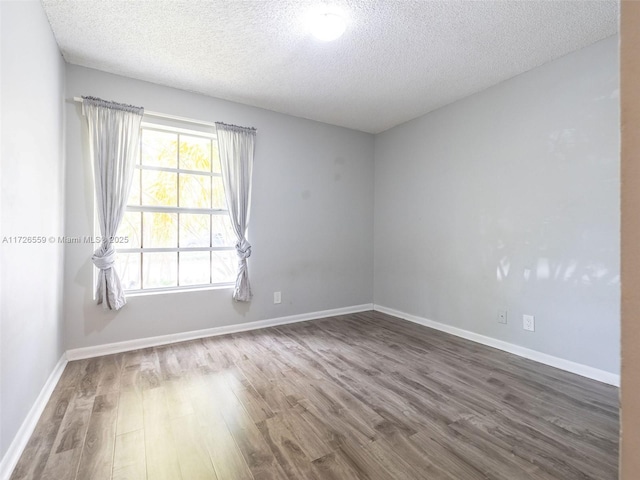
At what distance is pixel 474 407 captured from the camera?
198 cm

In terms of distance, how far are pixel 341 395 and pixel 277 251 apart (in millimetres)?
2065

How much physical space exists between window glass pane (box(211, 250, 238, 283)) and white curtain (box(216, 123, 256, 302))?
179 millimetres

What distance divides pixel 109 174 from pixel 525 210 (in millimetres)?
3880

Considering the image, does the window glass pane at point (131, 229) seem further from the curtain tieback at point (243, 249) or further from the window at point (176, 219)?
the curtain tieback at point (243, 249)

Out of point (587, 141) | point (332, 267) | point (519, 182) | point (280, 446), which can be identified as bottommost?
point (280, 446)

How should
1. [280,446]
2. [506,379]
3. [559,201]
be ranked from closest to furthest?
1. [280,446]
2. [506,379]
3. [559,201]

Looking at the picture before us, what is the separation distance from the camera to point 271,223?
378cm

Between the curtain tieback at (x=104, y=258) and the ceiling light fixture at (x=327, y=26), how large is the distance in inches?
101

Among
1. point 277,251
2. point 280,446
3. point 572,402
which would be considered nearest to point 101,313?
point 277,251

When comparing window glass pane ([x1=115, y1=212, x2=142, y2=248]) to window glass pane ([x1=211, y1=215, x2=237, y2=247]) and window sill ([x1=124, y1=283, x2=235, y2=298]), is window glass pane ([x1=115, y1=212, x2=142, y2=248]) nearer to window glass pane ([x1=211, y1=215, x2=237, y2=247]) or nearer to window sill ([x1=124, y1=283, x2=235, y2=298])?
window sill ([x1=124, y1=283, x2=235, y2=298])

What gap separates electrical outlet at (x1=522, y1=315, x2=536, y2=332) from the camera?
9.00 feet

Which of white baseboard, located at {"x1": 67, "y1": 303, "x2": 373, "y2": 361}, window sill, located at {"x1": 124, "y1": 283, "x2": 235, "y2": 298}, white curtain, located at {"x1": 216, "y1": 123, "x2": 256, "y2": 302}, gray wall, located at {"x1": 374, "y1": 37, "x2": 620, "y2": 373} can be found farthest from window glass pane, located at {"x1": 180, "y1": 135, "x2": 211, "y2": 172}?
gray wall, located at {"x1": 374, "y1": 37, "x2": 620, "y2": 373}

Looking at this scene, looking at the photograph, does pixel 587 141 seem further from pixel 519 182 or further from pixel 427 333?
pixel 427 333

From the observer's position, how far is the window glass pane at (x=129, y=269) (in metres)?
3.02
